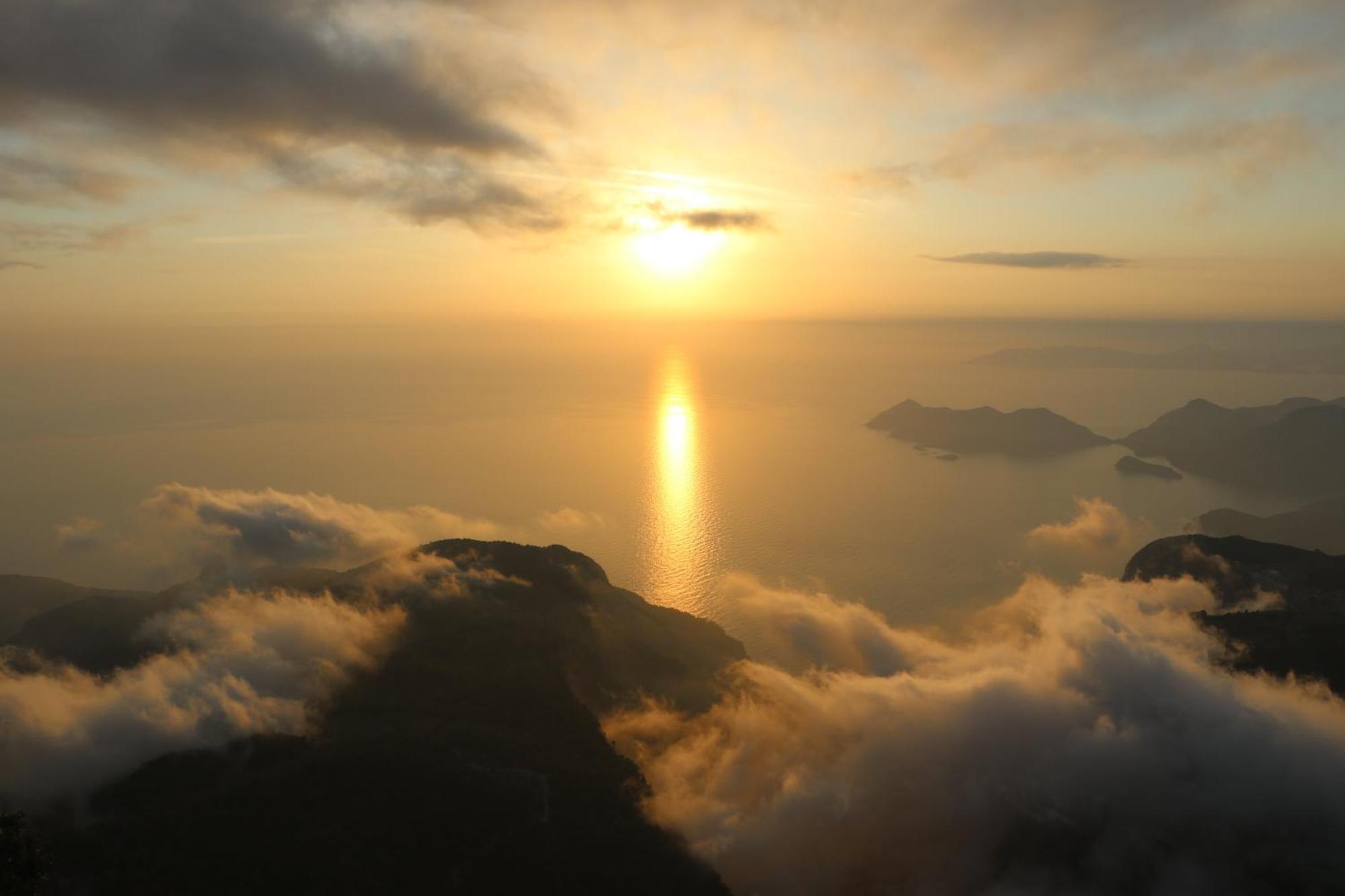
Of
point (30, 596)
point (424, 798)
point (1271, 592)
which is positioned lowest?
point (30, 596)

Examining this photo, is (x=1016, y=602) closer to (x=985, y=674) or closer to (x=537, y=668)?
(x=985, y=674)

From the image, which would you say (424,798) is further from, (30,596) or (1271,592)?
(1271,592)

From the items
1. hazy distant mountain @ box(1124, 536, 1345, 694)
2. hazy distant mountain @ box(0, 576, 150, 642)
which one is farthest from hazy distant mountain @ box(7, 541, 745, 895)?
hazy distant mountain @ box(1124, 536, 1345, 694)

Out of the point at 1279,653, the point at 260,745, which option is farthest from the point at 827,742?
the point at 260,745

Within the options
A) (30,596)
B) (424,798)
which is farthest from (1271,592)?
(30,596)

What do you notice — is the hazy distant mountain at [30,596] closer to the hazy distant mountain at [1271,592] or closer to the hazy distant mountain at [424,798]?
the hazy distant mountain at [424,798]

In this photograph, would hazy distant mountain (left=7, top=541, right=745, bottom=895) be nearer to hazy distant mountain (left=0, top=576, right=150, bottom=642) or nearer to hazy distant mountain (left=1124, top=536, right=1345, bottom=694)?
hazy distant mountain (left=0, top=576, right=150, bottom=642)

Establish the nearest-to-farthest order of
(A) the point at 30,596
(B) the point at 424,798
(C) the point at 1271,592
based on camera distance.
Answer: (B) the point at 424,798 < (C) the point at 1271,592 < (A) the point at 30,596
